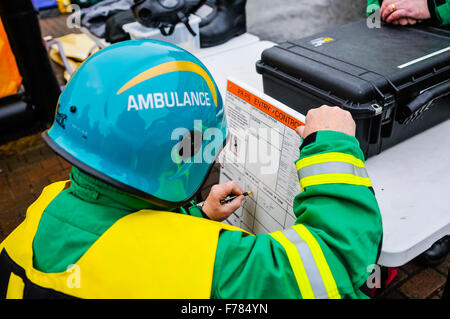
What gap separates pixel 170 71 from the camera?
92cm

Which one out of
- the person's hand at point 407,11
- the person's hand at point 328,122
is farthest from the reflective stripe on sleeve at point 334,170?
the person's hand at point 407,11

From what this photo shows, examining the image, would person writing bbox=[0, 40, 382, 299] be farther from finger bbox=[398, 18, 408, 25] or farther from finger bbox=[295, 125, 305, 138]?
finger bbox=[398, 18, 408, 25]

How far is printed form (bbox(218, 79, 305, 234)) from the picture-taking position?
48.9 inches

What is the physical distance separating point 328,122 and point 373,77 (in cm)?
32

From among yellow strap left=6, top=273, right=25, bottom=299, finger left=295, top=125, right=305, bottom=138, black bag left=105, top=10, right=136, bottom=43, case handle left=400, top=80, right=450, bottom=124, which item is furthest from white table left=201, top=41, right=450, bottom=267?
black bag left=105, top=10, right=136, bottom=43

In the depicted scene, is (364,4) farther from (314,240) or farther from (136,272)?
(136,272)

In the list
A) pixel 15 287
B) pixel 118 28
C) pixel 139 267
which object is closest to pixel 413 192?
pixel 139 267

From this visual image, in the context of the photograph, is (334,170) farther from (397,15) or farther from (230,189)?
(397,15)

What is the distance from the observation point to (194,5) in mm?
2777

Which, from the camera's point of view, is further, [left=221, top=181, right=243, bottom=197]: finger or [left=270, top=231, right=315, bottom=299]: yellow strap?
[left=221, top=181, right=243, bottom=197]: finger

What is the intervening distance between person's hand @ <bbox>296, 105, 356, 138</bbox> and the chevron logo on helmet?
0.93 feet
